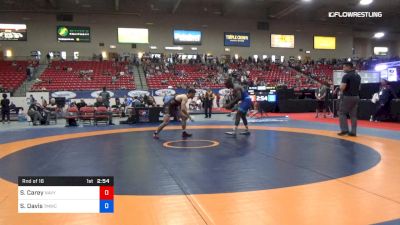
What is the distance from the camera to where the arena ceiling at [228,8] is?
106 feet

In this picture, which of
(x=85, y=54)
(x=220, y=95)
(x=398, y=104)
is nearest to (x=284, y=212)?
(x=398, y=104)

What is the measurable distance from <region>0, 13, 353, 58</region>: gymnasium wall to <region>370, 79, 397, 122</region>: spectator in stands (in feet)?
81.4

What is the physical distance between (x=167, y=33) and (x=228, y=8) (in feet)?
21.4

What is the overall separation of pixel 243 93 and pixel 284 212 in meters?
6.30

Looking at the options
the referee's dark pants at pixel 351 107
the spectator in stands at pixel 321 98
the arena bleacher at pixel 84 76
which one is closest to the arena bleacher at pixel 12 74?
the arena bleacher at pixel 84 76

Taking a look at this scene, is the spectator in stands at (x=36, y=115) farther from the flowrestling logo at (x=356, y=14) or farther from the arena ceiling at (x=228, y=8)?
the flowrestling logo at (x=356, y=14)

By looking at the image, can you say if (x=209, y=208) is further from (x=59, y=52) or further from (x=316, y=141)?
(x=59, y=52)

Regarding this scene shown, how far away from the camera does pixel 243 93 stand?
31.2 feet

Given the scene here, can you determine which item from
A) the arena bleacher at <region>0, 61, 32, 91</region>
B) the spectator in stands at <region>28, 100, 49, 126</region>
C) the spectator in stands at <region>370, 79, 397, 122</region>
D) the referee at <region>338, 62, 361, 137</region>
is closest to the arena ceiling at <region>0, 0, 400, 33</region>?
the arena bleacher at <region>0, 61, 32, 91</region>

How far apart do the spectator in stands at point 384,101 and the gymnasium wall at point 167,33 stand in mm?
24809

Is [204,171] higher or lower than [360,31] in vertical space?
lower

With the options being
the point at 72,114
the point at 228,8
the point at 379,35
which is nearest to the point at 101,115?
the point at 72,114

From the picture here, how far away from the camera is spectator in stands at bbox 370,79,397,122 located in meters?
13.3

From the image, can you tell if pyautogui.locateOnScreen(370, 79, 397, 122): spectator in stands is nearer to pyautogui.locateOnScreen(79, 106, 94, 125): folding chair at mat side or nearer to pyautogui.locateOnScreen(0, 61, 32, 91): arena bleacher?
pyautogui.locateOnScreen(79, 106, 94, 125): folding chair at mat side
